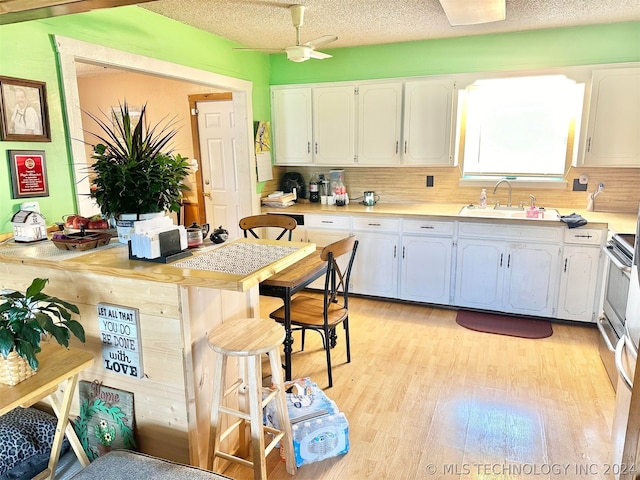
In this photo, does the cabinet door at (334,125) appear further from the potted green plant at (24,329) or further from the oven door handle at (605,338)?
the potted green plant at (24,329)

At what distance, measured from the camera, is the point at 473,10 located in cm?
288

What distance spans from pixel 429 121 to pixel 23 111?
122 inches

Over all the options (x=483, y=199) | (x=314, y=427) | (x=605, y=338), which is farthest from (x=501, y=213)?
(x=314, y=427)

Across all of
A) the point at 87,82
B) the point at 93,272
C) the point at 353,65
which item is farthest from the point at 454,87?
the point at 87,82

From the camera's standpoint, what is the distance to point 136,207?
192 centimetres

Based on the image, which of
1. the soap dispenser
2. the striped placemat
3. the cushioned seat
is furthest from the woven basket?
the soap dispenser

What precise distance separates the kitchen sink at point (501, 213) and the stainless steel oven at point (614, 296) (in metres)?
0.60

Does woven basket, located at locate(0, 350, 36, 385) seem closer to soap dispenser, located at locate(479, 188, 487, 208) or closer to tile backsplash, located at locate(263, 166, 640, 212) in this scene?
tile backsplash, located at locate(263, 166, 640, 212)

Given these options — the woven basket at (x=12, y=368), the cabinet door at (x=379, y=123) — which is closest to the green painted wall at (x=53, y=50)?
the woven basket at (x=12, y=368)

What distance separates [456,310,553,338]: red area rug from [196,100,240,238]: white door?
99.4 inches

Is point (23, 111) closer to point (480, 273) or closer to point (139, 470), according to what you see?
point (139, 470)

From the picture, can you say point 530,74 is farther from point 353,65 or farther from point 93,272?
point 93,272

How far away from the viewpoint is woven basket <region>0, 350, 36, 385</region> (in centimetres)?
158

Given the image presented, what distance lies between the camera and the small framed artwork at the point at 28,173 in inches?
91.9
